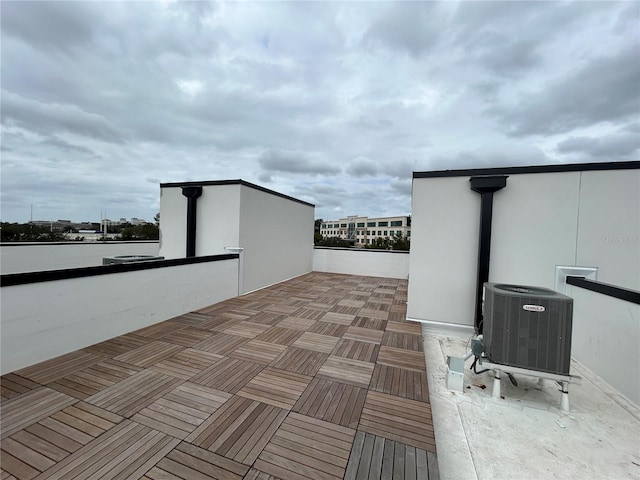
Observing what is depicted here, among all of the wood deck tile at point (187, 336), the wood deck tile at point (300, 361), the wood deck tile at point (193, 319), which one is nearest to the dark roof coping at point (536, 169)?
the wood deck tile at point (300, 361)

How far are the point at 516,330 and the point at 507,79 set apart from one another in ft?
23.0

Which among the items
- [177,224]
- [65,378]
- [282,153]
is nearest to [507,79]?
[177,224]


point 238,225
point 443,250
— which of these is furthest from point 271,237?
point 443,250

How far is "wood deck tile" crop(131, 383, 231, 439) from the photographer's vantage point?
66.2 inches

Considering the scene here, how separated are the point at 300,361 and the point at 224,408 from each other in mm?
964

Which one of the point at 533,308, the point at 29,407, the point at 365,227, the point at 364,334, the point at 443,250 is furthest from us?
the point at 365,227

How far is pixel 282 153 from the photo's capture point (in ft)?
58.1

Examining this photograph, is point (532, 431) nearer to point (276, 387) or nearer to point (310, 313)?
point (276, 387)

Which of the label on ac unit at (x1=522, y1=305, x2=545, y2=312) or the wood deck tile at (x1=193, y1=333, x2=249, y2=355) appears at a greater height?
the label on ac unit at (x1=522, y1=305, x2=545, y2=312)

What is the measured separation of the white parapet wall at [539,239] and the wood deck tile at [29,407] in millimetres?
4130

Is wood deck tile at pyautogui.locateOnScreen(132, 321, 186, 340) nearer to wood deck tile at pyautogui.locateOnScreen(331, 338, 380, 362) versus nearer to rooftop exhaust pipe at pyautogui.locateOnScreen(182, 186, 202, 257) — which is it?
wood deck tile at pyautogui.locateOnScreen(331, 338, 380, 362)

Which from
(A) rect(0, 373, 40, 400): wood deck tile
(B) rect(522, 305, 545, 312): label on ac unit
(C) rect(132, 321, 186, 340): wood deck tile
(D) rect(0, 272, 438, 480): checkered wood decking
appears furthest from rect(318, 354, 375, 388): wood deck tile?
(A) rect(0, 373, 40, 400): wood deck tile

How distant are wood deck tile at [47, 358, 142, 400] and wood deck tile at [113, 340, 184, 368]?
7 cm

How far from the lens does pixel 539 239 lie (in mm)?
3627
